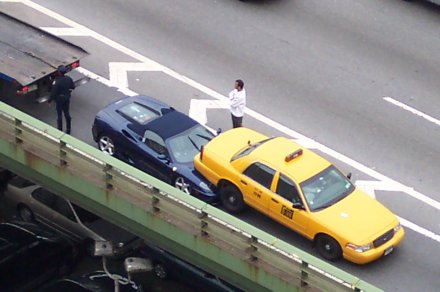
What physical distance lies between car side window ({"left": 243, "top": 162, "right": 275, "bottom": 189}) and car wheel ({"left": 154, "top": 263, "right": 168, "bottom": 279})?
13.2 ft

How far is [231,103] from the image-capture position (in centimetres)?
2444

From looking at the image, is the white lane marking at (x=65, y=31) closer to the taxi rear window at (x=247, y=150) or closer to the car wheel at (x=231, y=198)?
the taxi rear window at (x=247, y=150)

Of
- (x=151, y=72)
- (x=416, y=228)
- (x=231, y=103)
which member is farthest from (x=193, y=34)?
(x=416, y=228)

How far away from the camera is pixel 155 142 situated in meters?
23.1

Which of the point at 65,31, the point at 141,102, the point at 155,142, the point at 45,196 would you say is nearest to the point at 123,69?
the point at 65,31

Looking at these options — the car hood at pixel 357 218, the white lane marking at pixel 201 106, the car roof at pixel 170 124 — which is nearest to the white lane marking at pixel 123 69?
the white lane marking at pixel 201 106

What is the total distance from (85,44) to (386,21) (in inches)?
346

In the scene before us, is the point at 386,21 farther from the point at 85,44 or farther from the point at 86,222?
the point at 86,222

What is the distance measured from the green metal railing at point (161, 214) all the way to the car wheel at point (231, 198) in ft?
6.23

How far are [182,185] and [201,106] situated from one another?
403 centimetres

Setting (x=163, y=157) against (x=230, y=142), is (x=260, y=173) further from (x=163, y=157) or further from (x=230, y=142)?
(x=163, y=157)

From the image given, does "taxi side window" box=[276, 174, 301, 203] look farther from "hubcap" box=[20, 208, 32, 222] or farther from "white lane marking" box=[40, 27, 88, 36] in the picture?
"white lane marking" box=[40, 27, 88, 36]

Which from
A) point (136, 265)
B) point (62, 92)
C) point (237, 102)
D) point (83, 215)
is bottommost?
point (83, 215)

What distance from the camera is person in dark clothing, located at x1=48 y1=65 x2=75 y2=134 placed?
2389 centimetres
